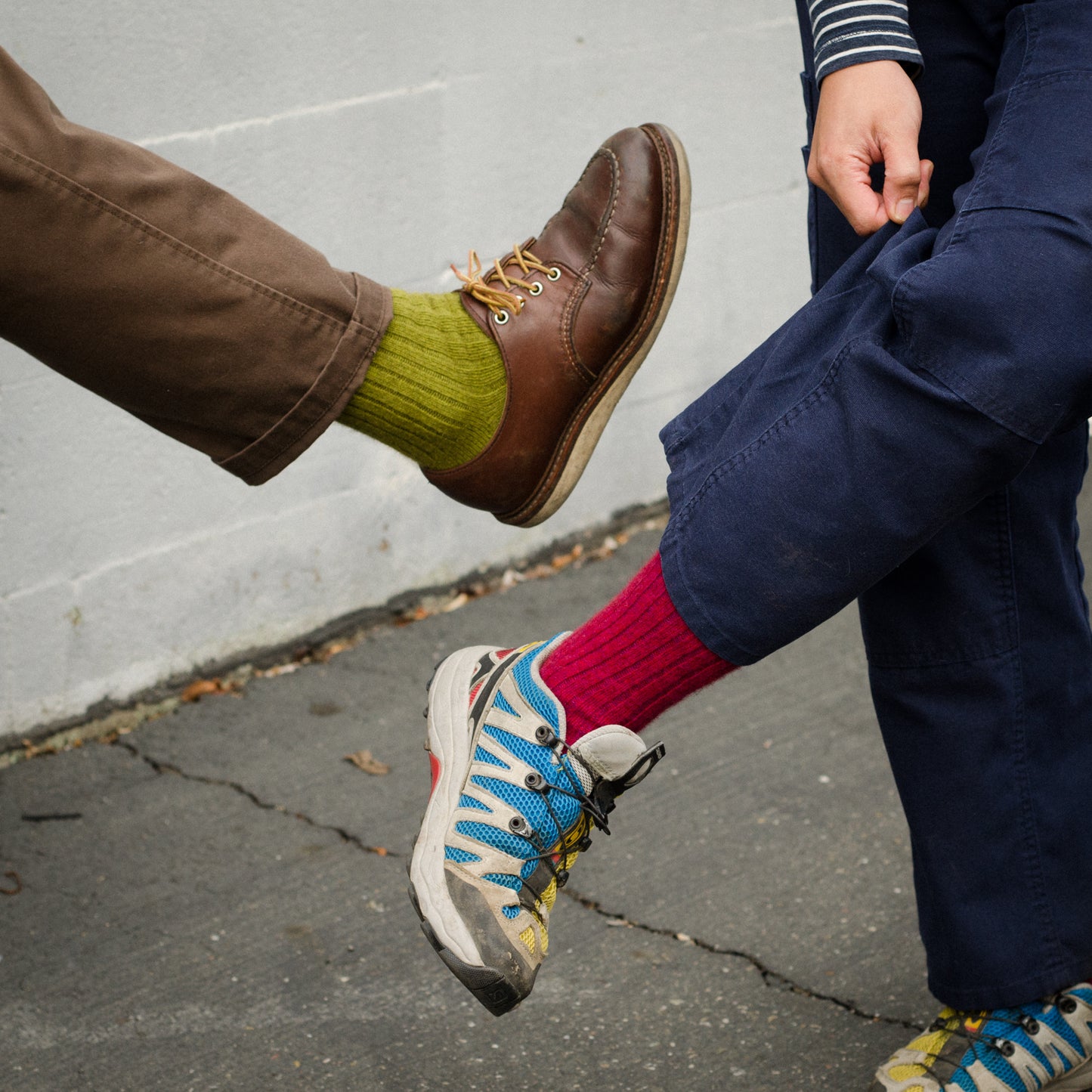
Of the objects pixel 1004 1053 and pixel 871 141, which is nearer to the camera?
pixel 871 141

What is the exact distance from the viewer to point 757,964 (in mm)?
1910

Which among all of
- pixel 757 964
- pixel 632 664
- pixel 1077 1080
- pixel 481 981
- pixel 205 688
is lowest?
pixel 205 688

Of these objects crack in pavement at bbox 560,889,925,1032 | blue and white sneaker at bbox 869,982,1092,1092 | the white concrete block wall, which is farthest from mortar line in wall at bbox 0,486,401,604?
blue and white sneaker at bbox 869,982,1092,1092

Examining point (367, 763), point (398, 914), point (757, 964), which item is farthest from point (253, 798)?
point (757, 964)

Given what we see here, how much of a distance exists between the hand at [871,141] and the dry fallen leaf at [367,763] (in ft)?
4.86

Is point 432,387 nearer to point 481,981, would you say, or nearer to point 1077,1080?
point 481,981

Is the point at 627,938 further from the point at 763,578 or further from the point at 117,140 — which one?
the point at 117,140

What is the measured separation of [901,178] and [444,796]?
78cm

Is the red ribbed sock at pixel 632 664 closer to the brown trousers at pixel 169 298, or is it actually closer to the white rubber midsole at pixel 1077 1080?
the brown trousers at pixel 169 298

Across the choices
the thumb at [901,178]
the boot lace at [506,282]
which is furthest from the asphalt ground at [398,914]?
the thumb at [901,178]

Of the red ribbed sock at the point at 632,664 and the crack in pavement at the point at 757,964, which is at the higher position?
the red ribbed sock at the point at 632,664

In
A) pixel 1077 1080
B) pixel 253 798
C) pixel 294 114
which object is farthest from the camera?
pixel 294 114

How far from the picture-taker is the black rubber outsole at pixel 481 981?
53.1 inches

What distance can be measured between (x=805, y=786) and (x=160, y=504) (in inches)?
54.5
